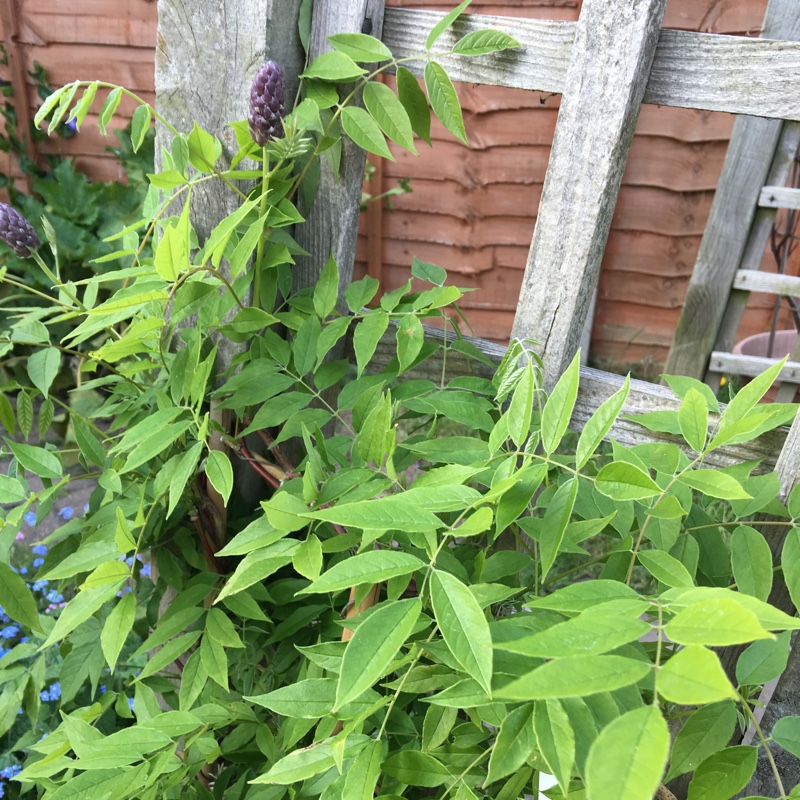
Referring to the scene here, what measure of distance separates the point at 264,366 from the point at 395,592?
0.40 m

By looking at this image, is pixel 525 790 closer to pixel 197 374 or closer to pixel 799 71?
pixel 197 374

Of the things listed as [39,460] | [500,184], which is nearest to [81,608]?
[39,460]

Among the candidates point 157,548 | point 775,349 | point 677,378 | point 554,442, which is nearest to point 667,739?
point 554,442

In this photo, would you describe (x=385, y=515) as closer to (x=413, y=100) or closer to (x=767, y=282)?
(x=413, y=100)

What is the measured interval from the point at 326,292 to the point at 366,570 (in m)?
0.52

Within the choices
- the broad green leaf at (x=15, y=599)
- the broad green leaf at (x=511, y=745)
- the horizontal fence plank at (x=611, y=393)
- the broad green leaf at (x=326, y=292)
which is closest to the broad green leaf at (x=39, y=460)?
the broad green leaf at (x=15, y=599)

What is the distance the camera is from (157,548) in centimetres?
96

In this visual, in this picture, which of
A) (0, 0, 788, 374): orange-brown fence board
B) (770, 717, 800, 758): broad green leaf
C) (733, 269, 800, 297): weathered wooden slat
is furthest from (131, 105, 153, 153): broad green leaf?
(733, 269, 800, 297): weathered wooden slat

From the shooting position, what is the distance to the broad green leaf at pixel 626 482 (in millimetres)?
482

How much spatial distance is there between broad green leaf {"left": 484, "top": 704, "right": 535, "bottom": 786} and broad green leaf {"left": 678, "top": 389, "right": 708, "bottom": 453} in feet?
0.99

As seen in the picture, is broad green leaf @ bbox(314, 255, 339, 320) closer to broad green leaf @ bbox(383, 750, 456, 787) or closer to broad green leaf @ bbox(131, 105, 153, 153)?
broad green leaf @ bbox(131, 105, 153, 153)

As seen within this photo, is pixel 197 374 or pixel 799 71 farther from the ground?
pixel 799 71

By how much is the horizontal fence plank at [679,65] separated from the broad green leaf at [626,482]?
51cm

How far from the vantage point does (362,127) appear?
0.83 m
